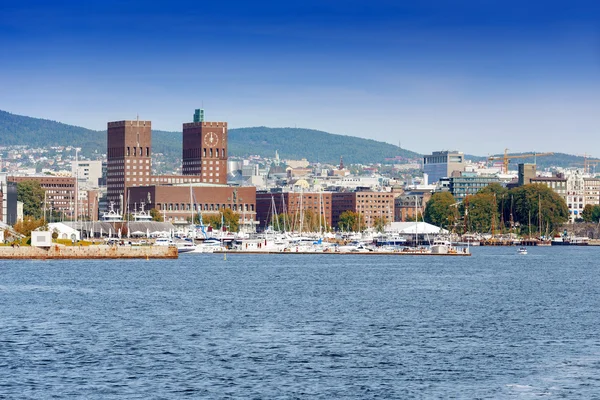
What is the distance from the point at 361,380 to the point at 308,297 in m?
29.9

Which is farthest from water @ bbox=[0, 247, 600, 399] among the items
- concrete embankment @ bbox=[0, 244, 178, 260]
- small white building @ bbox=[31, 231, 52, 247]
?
small white building @ bbox=[31, 231, 52, 247]

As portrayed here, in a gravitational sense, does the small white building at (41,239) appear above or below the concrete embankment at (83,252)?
above

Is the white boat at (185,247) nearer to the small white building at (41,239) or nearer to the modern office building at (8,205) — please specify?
the modern office building at (8,205)

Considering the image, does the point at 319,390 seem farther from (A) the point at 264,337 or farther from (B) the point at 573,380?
(A) the point at 264,337

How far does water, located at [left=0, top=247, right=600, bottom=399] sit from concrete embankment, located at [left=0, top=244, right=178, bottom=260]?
24.8 m

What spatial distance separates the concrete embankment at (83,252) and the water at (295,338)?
24.8m

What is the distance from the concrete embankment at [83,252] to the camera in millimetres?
109312

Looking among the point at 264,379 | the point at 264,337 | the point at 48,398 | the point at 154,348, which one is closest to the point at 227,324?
the point at 264,337

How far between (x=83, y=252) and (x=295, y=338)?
6805 centimetres

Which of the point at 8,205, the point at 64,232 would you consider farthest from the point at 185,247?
the point at 8,205

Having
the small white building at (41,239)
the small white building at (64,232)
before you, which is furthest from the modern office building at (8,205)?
the small white building at (41,239)

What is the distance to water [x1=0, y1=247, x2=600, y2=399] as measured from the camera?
123 ft

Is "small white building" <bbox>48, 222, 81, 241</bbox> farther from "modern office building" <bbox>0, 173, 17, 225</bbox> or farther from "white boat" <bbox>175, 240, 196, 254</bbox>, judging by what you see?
"modern office building" <bbox>0, 173, 17, 225</bbox>

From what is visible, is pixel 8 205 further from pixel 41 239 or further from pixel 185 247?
pixel 41 239
